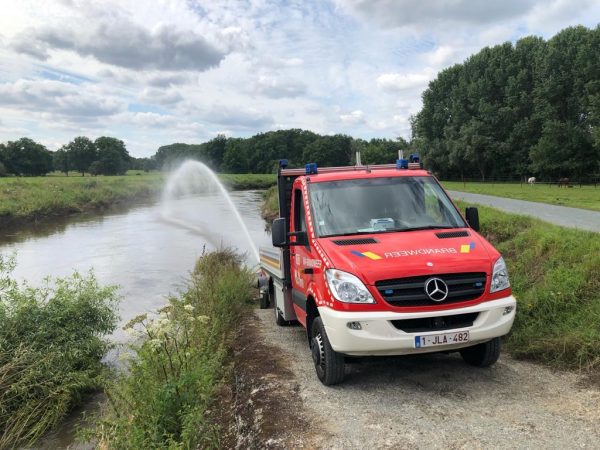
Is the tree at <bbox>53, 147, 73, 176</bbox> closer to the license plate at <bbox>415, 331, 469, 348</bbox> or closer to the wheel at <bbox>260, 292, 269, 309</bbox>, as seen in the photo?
the wheel at <bbox>260, 292, 269, 309</bbox>

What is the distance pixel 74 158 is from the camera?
118 metres

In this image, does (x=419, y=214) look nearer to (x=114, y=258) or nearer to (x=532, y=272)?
(x=532, y=272)

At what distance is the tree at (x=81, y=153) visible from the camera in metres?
118

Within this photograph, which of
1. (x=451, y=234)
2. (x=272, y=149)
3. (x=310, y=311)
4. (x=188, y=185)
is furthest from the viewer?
(x=272, y=149)

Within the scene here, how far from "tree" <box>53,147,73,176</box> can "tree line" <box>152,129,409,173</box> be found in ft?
75.4

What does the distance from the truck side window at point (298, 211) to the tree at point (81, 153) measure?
120935 mm

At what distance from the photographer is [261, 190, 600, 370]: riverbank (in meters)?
6.12

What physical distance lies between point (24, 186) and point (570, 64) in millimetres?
57770

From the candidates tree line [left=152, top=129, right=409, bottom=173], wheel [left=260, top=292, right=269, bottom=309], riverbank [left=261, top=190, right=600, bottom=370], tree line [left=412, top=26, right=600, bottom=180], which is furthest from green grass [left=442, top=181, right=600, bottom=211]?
tree line [left=152, top=129, right=409, bottom=173]

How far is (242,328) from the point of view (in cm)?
930

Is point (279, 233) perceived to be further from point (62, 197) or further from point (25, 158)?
point (25, 158)

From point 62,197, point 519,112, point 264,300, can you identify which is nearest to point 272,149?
point 519,112

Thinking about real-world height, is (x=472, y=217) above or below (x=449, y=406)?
above

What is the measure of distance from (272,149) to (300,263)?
13084 centimetres
